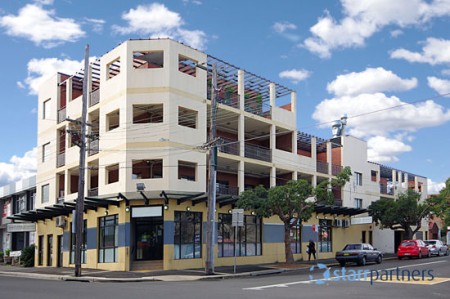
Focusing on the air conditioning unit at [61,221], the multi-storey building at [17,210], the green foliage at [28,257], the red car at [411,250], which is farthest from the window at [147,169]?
the red car at [411,250]

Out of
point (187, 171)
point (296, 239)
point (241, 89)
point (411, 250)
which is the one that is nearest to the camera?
point (187, 171)

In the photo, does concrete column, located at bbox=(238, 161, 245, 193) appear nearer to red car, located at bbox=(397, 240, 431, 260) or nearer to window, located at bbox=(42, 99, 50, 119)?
red car, located at bbox=(397, 240, 431, 260)

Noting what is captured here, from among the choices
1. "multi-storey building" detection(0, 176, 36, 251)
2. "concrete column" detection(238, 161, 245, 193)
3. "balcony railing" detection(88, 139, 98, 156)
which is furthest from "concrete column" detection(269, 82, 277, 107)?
"multi-storey building" detection(0, 176, 36, 251)

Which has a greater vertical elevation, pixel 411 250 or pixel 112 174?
pixel 112 174

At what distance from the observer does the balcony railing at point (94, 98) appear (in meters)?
34.8

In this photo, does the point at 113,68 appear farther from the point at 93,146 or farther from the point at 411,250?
the point at 411,250

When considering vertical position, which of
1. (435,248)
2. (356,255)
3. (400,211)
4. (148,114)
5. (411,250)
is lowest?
(435,248)

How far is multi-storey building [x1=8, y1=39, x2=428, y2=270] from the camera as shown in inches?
1216

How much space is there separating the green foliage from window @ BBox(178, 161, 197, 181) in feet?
52.7

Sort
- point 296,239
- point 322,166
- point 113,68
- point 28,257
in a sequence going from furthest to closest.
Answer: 1. point 322,166
2. point 28,257
3. point 296,239
4. point 113,68

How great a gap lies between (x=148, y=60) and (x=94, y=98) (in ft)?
14.6

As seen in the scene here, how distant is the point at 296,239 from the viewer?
135 ft

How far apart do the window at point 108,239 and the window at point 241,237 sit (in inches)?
255

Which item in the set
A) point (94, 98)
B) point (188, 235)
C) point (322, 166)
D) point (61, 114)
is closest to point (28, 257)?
point (61, 114)
